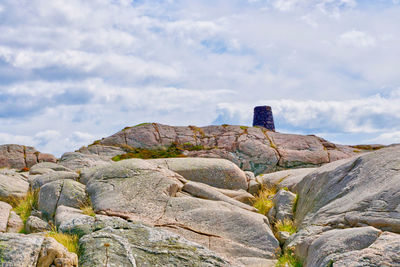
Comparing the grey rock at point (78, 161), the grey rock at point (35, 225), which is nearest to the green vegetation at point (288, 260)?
the grey rock at point (35, 225)

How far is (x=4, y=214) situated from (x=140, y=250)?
381 inches

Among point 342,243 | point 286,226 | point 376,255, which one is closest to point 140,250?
point 342,243

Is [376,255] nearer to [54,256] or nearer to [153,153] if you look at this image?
[54,256]

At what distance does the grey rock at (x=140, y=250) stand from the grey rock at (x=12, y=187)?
10.5 metres

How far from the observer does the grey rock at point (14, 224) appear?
1722 cm

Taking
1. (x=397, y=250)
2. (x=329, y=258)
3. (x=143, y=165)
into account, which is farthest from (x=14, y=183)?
(x=397, y=250)

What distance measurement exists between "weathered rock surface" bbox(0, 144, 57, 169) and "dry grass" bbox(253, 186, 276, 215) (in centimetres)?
2421

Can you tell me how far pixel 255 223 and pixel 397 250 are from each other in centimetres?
686

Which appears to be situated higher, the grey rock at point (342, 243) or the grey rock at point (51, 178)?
the grey rock at point (342, 243)

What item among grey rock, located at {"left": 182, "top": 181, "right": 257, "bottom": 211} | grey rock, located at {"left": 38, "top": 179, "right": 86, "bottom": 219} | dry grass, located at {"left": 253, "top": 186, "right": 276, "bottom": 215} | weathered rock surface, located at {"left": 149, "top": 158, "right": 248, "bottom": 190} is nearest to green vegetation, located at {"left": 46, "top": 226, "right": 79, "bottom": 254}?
grey rock, located at {"left": 38, "top": 179, "right": 86, "bottom": 219}

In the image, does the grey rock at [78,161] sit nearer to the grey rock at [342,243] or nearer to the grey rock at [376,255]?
the grey rock at [342,243]

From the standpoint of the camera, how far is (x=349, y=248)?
10828mm

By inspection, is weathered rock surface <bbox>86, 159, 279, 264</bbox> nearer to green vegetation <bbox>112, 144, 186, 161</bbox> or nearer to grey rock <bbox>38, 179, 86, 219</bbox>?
grey rock <bbox>38, 179, 86, 219</bbox>

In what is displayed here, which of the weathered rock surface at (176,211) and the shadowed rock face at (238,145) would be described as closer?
the weathered rock surface at (176,211)
